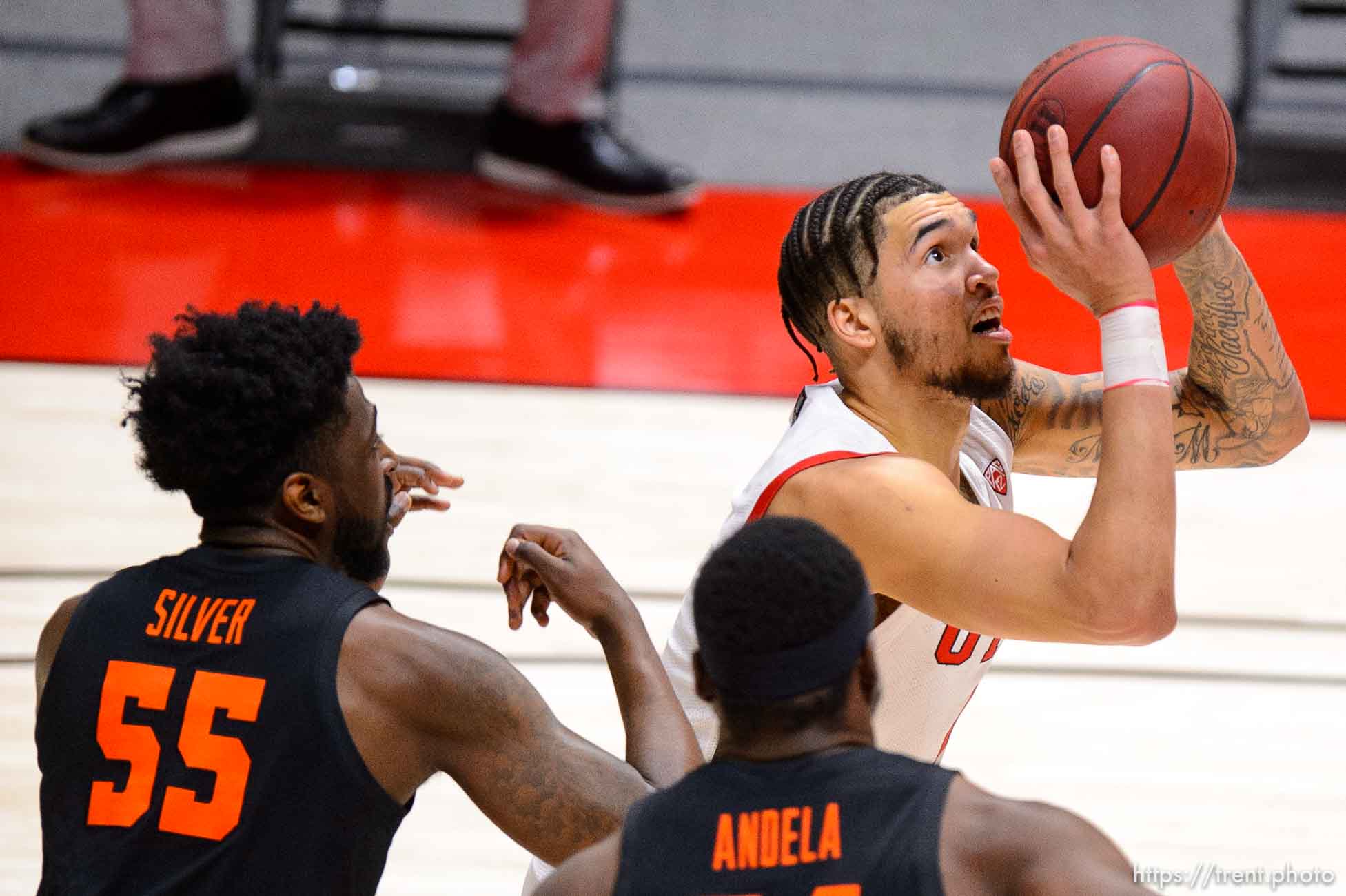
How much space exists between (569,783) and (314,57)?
274 inches

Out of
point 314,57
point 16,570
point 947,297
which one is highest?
point 947,297

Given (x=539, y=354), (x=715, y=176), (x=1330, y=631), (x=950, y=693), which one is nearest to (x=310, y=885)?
(x=950, y=693)

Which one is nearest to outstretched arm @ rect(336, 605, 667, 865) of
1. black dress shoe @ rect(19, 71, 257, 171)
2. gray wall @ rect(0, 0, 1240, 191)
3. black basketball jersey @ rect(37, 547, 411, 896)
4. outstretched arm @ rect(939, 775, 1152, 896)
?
black basketball jersey @ rect(37, 547, 411, 896)

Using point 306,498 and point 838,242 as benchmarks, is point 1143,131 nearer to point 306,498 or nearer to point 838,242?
point 838,242

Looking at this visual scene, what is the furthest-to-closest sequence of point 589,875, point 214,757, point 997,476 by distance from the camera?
point 997,476, point 214,757, point 589,875

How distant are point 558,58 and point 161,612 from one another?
5667mm

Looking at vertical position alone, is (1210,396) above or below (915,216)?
below

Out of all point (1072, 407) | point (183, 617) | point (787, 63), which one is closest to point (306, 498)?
point (183, 617)

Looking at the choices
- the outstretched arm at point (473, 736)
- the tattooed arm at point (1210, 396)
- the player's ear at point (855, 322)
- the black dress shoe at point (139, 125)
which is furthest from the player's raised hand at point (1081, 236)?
the black dress shoe at point (139, 125)

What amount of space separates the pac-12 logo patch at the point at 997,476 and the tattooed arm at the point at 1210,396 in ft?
0.53

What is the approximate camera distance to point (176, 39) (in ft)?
24.8

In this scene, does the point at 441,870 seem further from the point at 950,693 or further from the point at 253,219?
the point at 253,219

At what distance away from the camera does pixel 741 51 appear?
8578 millimetres

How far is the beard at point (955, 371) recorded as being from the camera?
2.79 metres
